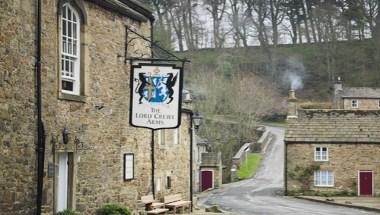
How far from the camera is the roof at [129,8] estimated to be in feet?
55.5

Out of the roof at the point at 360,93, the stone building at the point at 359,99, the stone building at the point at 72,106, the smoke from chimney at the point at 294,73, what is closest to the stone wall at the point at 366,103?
the stone building at the point at 359,99

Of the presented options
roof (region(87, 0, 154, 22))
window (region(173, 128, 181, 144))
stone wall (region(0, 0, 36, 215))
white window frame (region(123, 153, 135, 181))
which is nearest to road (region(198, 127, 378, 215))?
window (region(173, 128, 181, 144))

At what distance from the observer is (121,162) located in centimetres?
1827

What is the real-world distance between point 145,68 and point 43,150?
356 cm

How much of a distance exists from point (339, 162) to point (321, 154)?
122 centimetres

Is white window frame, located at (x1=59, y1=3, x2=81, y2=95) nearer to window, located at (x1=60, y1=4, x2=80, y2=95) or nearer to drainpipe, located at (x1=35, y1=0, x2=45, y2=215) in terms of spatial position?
window, located at (x1=60, y1=4, x2=80, y2=95)

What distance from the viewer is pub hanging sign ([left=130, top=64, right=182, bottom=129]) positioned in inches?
628

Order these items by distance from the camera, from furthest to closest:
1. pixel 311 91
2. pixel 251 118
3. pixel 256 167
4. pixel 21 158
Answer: pixel 311 91 < pixel 251 118 < pixel 256 167 < pixel 21 158

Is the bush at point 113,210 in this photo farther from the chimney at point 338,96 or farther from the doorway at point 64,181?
the chimney at point 338,96

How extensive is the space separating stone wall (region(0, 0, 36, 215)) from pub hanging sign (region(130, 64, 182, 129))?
315cm

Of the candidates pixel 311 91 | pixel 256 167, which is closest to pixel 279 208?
pixel 256 167

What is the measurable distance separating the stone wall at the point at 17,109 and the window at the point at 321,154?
31.5 m

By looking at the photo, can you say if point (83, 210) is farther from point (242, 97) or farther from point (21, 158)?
point (242, 97)

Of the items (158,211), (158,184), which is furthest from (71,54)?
(158,184)
